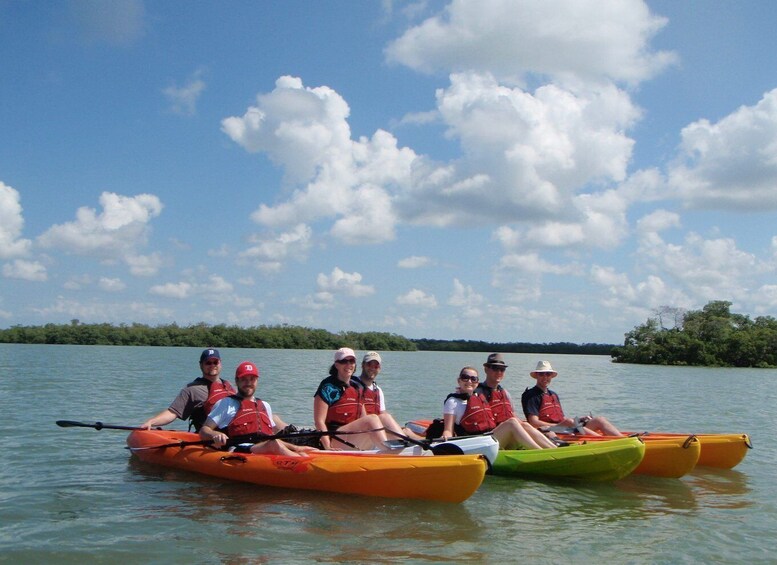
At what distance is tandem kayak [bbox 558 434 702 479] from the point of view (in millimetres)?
8359

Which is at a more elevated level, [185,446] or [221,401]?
[221,401]

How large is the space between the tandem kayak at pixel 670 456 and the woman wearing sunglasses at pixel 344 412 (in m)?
2.92

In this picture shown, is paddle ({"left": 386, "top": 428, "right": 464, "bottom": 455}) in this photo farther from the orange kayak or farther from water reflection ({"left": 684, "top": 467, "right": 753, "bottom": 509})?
water reflection ({"left": 684, "top": 467, "right": 753, "bottom": 509})

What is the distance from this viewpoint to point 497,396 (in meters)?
8.61

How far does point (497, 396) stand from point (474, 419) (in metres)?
0.49

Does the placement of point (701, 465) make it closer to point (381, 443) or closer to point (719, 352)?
point (381, 443)

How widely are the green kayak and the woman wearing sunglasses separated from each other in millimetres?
1634

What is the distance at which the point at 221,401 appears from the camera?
7.82 metres

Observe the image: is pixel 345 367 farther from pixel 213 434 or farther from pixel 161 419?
pixel 161 419

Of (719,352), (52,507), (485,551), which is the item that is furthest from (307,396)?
(719,352)

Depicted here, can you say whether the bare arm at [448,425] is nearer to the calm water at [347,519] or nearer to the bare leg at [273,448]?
the calm water at [347,519]

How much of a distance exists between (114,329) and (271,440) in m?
79.0

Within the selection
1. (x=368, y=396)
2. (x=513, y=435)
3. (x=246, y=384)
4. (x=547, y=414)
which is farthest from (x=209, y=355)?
(x=547, y=414)

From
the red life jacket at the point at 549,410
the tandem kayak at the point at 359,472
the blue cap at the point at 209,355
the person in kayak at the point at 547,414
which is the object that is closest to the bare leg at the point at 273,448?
the tandem kayak at the point at 359,472
